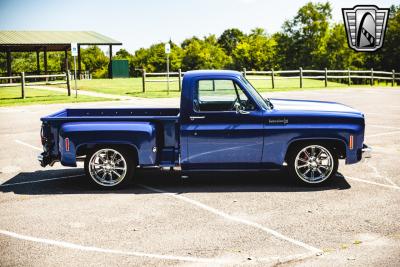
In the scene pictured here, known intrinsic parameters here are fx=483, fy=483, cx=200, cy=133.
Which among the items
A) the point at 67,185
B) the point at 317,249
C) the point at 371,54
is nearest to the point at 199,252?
the point at 317,249

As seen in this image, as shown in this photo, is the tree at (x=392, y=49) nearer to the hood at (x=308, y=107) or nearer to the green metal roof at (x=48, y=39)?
the green metal roof at (x=48, y=39)

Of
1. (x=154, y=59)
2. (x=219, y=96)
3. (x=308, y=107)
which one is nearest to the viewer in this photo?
(x=219, y=96)

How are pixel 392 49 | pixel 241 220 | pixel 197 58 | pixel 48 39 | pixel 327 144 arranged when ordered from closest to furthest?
pixel 241 220
pixel 327 144
pixel 48 39
pixel 392 49
pixel 197 58

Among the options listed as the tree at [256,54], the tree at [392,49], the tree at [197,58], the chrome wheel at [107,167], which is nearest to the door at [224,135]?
the chrome wheel at [107,167]

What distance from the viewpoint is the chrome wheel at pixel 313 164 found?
7.76m

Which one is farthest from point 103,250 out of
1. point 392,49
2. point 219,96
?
point 392,49

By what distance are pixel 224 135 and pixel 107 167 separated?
6.41ft

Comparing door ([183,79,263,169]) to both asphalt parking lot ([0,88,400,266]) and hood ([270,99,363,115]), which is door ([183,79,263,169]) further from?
hood ([270,99,363,115])

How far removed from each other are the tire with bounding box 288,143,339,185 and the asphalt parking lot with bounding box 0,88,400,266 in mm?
205

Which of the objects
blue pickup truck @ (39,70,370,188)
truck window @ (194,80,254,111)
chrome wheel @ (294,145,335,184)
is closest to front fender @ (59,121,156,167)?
blue pickup truck @ (39,70,370,188)

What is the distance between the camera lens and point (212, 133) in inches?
297

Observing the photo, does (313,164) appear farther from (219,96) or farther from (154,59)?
(154,59)

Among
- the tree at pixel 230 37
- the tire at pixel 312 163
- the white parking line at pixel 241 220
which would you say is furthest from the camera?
the tree at pixel 230 37

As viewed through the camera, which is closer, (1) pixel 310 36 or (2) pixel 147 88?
(2) pixel 147 88
